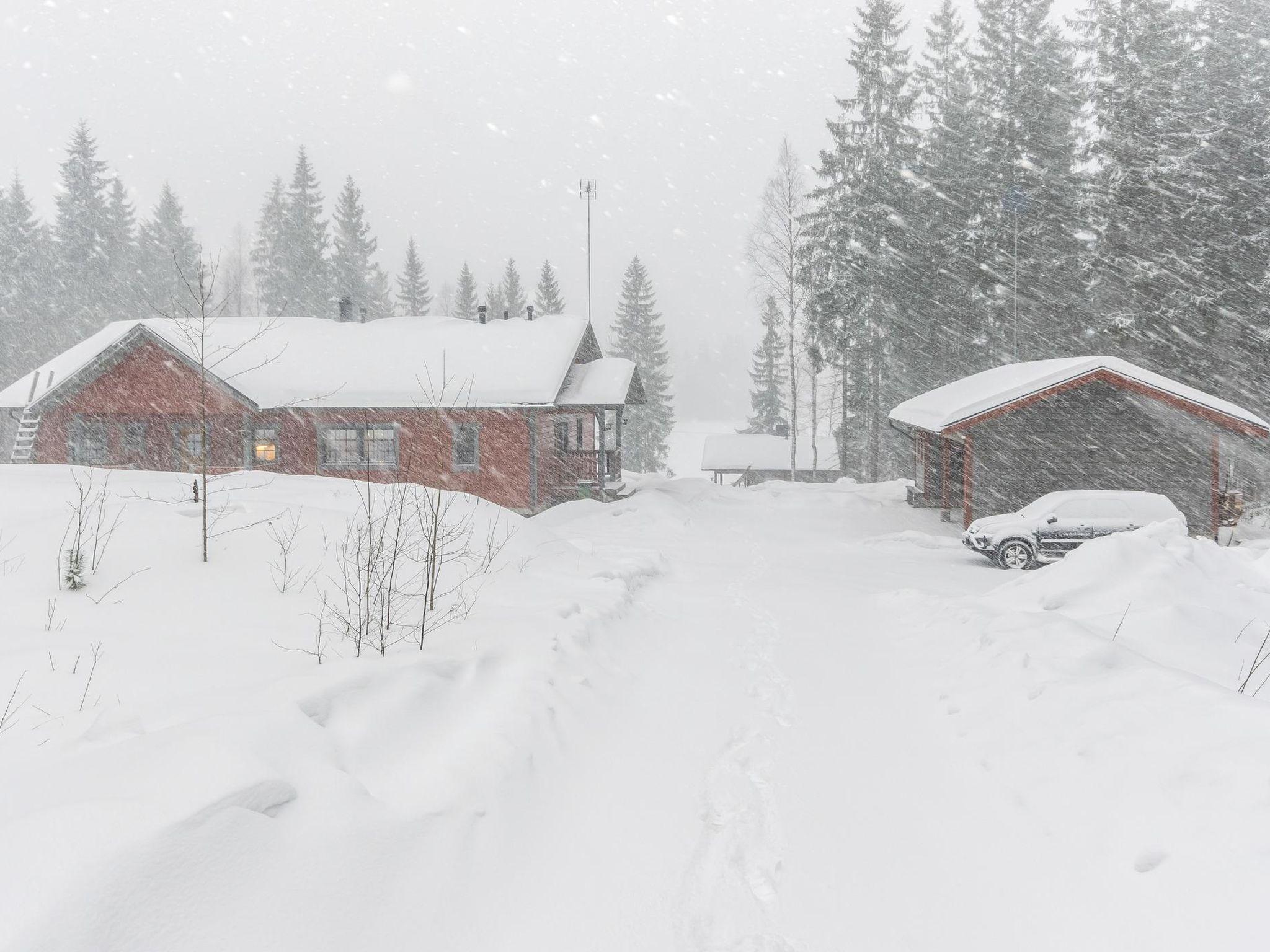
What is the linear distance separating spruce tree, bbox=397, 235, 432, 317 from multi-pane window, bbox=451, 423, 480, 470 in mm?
41874

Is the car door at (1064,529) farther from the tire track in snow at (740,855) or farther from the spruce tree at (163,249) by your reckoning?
the spruce tree at (163,249)

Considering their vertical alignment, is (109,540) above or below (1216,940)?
above

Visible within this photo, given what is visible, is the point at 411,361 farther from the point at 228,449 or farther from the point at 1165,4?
the point at 1165,4

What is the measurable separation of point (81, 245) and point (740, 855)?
57569 millimetres

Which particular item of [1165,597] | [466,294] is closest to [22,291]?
[466,294]

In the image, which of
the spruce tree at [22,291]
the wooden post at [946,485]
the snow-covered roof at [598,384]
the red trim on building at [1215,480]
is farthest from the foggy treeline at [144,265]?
the red trim on building at [1215,480]

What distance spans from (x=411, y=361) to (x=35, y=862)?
20872 millimetres

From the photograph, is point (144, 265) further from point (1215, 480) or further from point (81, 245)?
point (1215, 480)

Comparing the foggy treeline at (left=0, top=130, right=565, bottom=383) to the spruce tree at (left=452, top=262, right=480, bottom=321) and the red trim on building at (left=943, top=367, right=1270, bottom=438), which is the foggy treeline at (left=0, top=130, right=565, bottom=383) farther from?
the red trim on building at (left=943, top=367, right=1270, bottom=438)

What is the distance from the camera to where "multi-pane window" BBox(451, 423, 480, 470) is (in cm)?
2141

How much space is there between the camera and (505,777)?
443cm

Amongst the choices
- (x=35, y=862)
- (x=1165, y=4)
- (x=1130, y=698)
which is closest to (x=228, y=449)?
(x=35, y=862)

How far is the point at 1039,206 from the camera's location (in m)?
29.4

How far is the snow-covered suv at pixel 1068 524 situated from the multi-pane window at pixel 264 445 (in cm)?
2000
